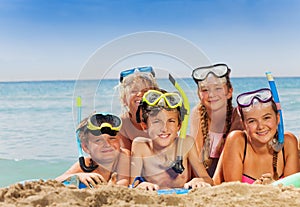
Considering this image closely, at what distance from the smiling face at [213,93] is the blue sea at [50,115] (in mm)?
75

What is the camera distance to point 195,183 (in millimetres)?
2904

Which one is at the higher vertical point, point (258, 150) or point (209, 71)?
point (209, 71)

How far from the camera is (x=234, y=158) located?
313 centimetres

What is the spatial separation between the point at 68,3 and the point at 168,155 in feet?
50.1

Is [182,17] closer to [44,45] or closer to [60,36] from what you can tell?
[60,36]

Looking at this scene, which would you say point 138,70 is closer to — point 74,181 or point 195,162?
point 195,162

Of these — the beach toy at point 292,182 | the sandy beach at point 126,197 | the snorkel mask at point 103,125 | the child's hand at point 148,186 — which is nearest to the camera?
the sandy beach at point 126,197

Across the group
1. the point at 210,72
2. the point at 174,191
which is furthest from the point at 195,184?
the point at 210,72

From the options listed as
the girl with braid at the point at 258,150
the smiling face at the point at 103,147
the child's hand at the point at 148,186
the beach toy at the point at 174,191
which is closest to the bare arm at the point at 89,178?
the smiling face at the point at 103,147

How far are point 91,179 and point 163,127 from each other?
0.58m

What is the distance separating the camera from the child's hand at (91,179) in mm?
2892

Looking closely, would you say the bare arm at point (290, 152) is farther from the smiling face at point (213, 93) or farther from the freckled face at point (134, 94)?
the freckled face at point (134, 94)

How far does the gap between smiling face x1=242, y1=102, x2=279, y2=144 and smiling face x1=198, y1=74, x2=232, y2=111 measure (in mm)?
269

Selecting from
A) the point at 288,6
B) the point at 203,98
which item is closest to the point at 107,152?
the point at 203,98
